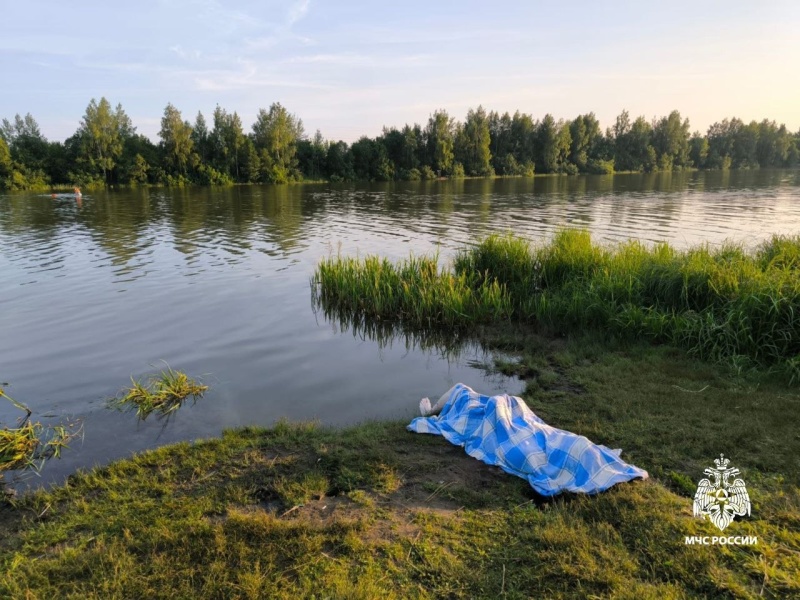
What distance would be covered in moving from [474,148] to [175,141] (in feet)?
192

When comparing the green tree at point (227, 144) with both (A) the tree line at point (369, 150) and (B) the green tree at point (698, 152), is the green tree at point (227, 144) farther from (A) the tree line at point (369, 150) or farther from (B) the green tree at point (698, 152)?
(B) the green tree at point (698, 152)

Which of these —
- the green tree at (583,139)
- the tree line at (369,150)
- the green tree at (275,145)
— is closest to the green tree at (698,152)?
the tree line at (369,150)

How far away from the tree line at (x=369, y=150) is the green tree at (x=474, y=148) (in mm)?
217

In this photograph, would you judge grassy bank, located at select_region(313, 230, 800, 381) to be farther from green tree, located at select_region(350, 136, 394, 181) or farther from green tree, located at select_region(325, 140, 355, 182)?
green tree, located at select_region(350, 136, 394, 181)

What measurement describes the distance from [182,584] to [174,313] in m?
10.5

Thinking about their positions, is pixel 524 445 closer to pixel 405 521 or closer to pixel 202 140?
pixel 405 521

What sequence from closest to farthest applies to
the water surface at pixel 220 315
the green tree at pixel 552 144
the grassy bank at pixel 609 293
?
1. the water surface at pixel 220 315
2. the grassy bank at pixel 609 293
3. the green tree at pixel 552 144

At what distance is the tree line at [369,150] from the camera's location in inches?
2771

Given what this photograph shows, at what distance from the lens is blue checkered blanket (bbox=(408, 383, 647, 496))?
4.84 m

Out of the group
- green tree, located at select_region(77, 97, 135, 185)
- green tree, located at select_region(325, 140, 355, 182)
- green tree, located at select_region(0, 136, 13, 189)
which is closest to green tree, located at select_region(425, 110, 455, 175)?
green tree, located at select_region(325, 140, 355, 182)

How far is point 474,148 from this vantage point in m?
100

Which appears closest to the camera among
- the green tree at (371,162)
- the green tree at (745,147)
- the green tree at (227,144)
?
the green tree at (227,144)

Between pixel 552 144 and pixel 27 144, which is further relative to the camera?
pixel 552 144

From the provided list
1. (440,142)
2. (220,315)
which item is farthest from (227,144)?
(220,315)
